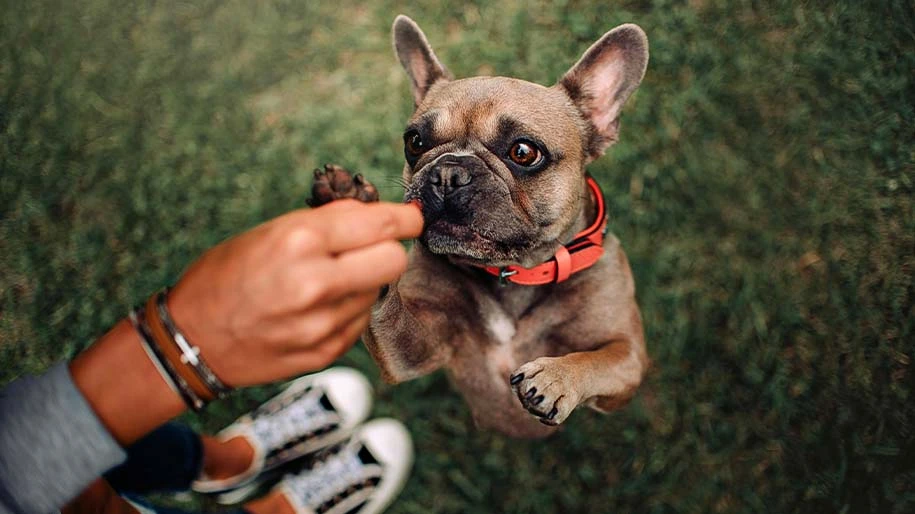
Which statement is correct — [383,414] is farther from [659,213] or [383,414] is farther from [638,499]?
[659,213]

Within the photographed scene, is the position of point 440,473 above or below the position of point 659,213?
below

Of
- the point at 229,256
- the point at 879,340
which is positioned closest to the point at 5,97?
the point at 229,256

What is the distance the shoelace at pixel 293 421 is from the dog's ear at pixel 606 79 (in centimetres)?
232

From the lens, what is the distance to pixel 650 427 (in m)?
4.12

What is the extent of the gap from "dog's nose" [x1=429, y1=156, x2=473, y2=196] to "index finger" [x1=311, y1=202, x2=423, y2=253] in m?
0.69

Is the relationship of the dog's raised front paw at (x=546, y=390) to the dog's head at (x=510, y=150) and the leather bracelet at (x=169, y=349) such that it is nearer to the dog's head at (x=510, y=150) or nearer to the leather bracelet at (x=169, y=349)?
the dog's head at (x=510, y=150)

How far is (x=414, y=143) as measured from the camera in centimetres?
290

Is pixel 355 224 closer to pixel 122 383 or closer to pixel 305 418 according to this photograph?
pixel 122 383

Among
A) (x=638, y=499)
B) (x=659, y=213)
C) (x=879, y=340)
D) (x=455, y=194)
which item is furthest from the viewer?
(x=659, y=213)

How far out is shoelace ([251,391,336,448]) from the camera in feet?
13.2

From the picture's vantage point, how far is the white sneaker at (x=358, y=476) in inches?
151

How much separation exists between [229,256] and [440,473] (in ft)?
9.75

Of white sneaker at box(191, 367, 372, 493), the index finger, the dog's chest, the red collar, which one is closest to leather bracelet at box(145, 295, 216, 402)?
the index finger

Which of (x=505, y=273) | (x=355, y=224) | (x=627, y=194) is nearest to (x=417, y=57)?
(x=505, y=273)
